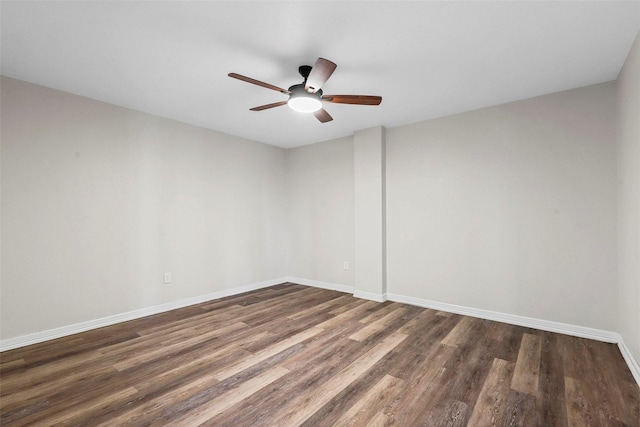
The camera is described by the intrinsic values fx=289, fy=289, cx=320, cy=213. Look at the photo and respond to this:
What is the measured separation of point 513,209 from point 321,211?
2831mm

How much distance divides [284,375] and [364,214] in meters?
2.68

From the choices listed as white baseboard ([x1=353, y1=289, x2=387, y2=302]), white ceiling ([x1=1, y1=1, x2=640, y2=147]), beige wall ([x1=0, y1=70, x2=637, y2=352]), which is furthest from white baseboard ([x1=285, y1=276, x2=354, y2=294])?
white ceiling ([x1=1, y1=1, x2=640, y2=147])

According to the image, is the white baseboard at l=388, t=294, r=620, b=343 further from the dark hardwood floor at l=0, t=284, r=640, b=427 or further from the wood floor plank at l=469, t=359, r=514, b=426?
the wood floor plank at l=469, t=359, r=514, b=426

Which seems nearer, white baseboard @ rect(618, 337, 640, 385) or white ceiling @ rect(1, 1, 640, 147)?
white ceiling @ rect(1, 1, 640, 147)

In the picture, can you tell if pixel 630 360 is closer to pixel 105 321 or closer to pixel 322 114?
pixel 322 114

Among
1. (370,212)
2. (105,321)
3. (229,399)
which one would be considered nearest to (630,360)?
(370,212)

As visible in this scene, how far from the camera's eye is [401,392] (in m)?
1.99

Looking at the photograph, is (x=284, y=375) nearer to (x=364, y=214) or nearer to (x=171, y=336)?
(x=171, y=336)

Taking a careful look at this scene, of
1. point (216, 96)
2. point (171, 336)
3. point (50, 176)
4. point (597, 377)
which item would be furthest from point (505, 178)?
point (50, 176)

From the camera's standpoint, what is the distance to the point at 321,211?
16.7 feet

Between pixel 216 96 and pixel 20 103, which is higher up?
pixel 216 96

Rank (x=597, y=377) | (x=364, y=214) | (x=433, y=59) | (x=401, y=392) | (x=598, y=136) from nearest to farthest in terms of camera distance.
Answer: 1. (x=401, y=392)
2. (x=597, y=377)
3. (x=433, y=59)
4. (x=598, y=136)
5. (x=364, y=214)

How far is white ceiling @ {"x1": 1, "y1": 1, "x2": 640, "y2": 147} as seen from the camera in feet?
6.12

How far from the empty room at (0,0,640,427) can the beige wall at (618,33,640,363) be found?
35mm
